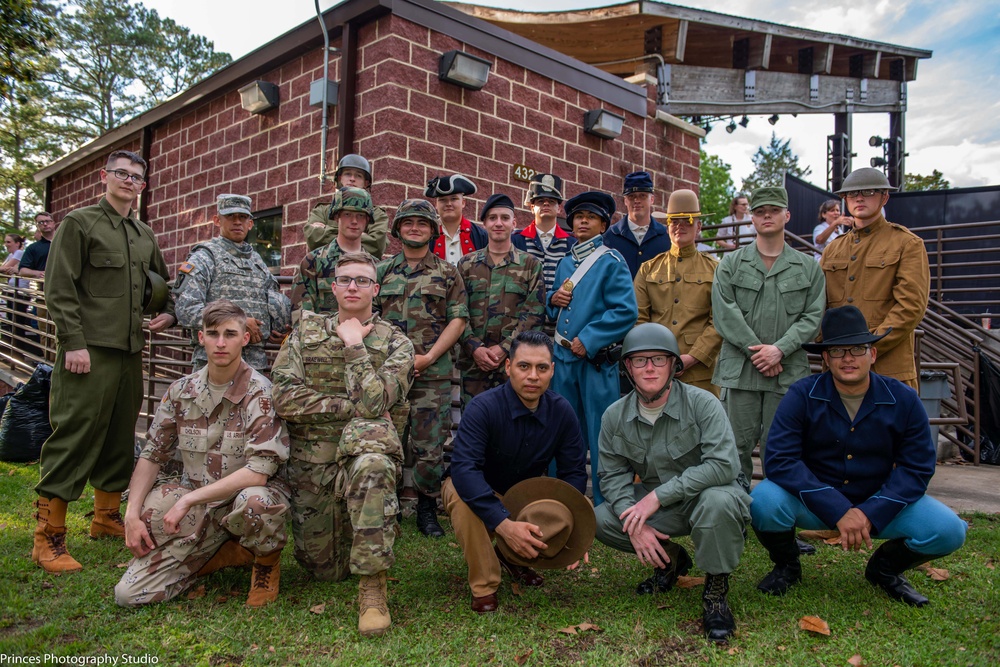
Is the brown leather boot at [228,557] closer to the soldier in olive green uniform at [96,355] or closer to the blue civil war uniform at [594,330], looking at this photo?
the soldier in olive green uniform at [96,355]

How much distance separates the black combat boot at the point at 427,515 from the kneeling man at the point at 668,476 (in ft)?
4.50

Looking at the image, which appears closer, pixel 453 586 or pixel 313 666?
pixel 313 666

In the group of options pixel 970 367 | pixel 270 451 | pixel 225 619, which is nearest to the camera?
pixel 225 619

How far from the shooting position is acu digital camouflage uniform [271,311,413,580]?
348cm

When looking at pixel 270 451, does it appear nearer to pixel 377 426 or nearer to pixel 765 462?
pixel 377 426

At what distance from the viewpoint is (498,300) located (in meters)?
4.77

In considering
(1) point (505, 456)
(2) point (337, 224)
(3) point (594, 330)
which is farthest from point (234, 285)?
(3) point (594, 330)

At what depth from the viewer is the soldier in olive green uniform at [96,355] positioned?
3.94 m

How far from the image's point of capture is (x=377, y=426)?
3479 millimetres

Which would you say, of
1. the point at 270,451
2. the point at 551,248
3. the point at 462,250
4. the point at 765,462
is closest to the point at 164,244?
the point at 462,250

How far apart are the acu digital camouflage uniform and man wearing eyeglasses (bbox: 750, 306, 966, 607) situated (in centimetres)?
198

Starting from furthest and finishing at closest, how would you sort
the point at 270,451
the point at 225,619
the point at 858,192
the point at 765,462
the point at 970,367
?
the point at 970,367, the point at 858,192, the point at 765,462, the point at 270,451, the point at 225,619

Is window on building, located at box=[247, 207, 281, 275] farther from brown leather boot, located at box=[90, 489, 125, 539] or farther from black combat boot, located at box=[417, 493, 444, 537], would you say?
black combat boot, located at box=[417, 493, 444, 537]

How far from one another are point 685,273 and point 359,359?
2453 mm
